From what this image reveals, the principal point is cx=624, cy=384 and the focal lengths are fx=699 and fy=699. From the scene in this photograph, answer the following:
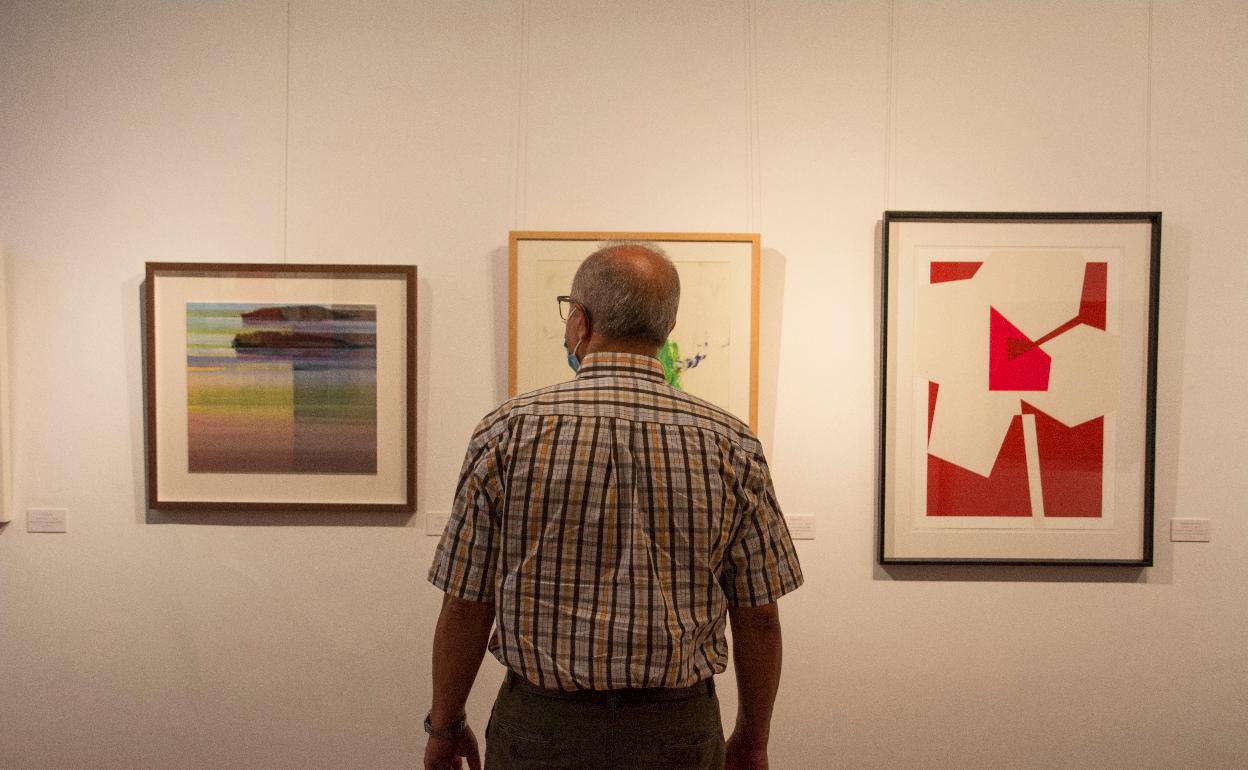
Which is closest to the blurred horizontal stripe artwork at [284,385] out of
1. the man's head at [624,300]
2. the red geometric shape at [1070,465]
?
the man's head at [624,300]

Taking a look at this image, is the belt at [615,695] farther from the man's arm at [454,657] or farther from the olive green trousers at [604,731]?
the man's arm at [454,657]

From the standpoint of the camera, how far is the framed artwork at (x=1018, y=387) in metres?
1.92

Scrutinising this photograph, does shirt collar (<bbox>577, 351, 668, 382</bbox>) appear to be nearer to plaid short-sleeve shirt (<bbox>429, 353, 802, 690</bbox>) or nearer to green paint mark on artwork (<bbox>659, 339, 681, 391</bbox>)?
plaid short-sleeve shirt (<bbox>429, 353, 802, 690</bbox>)

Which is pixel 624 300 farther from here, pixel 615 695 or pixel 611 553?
pixel 615 695

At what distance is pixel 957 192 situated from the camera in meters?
1.96

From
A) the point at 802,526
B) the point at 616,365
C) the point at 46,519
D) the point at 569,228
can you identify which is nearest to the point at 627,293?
the point at 616,365

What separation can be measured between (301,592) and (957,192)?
2.18m

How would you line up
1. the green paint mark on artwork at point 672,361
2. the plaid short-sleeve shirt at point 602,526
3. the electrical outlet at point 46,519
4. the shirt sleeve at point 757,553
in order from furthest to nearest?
the electrical outlet at point 46,519 < the green paint mark on artwork at point 672,361 < the shirt sleeve at point 757,553 < the plaid short-sleeve shirt at point 602,526

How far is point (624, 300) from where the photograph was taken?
1193 millimetres

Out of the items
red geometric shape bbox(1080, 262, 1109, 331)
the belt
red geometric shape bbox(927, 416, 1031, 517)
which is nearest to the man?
the belt

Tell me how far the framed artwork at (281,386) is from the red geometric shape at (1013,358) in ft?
5.27

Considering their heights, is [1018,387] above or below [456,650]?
above

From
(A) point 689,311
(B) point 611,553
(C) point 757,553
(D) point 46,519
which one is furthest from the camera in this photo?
(D) point 46,519

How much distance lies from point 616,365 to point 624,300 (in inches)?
4.4
